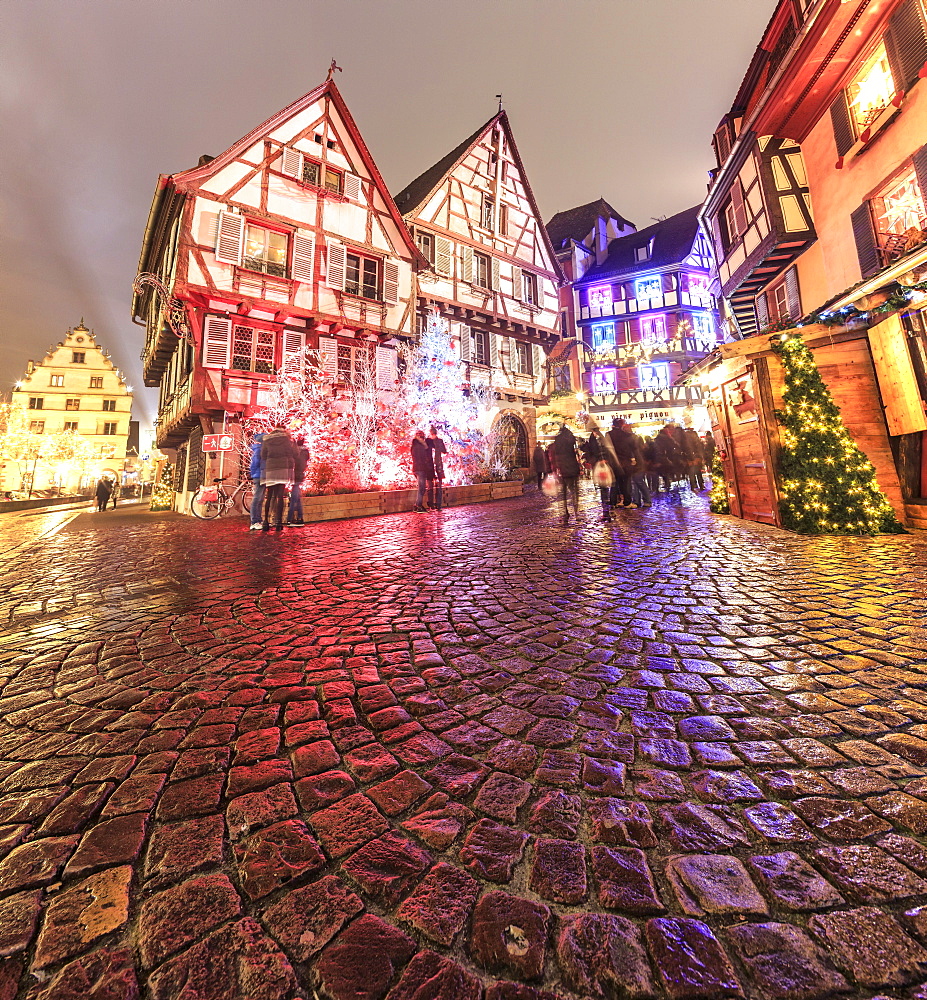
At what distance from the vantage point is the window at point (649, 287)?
99.2 ft

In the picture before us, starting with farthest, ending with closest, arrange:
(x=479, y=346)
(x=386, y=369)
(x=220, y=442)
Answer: (x=479, y=346) < (x=386, y=369) < (x=220, y=442)

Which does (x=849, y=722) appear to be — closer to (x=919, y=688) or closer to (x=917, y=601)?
(x=919, y=688)

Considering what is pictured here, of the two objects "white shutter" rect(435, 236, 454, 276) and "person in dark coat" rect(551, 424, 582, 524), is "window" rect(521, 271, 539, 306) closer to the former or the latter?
"white shutter" rect(435, 236, 454, 276)

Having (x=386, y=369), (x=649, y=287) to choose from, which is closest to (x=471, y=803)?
(x=386, y=369)

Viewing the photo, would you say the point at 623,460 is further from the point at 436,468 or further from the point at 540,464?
the point at 540,464

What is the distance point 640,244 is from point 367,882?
132 ft

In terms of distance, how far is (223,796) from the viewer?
146cm

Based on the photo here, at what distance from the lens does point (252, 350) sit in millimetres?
14000

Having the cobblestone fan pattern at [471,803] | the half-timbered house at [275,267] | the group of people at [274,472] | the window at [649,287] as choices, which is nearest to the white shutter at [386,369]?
the half-timbered house at [275,267]

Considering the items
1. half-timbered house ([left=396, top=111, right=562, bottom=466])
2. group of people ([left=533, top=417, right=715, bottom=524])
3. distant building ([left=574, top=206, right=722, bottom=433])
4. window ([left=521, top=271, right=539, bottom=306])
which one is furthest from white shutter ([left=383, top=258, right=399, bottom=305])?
distant building ([left=574, top=206, right=722, bottom=433])

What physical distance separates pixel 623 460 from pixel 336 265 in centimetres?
1268

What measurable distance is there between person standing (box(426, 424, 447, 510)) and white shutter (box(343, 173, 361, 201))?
36.2 ft

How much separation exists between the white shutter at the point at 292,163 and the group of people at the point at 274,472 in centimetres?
1183

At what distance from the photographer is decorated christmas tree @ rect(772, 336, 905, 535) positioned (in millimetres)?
6031
